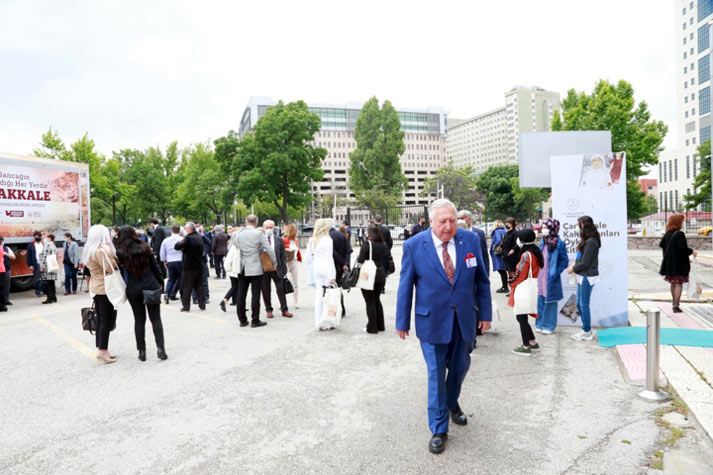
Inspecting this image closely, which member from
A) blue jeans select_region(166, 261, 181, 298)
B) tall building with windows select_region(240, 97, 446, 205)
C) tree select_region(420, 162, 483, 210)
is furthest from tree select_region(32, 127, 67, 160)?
tall building with windows select_region(240, 97, 446, 205)

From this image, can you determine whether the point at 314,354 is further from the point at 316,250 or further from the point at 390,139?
the point at 390,139

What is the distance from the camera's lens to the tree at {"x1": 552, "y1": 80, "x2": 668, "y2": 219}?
32.2m

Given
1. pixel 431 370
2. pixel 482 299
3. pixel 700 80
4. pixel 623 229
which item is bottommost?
pixel 431 370

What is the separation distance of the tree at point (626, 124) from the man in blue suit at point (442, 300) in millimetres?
32178

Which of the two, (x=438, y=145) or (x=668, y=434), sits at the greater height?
(x=438, y=145)

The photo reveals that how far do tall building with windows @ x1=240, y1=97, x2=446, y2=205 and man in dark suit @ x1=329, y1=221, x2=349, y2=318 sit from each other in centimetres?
13288

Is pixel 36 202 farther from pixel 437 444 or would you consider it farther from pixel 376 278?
pixel 437 444

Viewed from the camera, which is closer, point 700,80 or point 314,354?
point 314,354

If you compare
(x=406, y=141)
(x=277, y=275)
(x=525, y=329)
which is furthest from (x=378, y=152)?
(x=406, y=141)

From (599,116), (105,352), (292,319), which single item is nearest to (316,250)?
(292,319)

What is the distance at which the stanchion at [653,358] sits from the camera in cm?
477

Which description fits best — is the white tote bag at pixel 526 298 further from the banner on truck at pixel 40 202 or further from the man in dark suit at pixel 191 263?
the banner on truck at pixel 40 202

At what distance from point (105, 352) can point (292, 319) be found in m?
3.57

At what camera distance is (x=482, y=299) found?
13.7 feet
